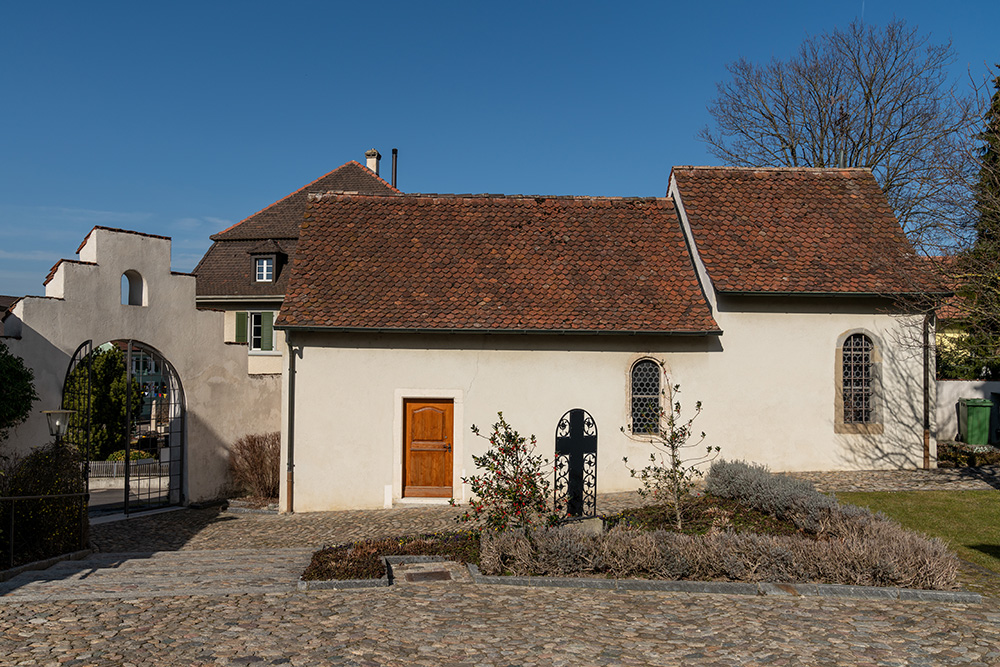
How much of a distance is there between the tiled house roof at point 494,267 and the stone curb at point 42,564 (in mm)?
5366

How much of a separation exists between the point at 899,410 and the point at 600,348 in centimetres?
652

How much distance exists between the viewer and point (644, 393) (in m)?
15.0

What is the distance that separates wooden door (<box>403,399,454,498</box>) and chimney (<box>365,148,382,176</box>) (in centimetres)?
2388

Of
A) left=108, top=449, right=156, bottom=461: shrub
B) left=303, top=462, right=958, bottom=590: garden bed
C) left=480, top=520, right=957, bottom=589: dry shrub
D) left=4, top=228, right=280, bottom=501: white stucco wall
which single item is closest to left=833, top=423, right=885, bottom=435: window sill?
left=303, top=462, right=958, bottom=590: garden bed

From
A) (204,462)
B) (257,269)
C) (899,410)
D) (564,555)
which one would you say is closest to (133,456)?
(204,462)

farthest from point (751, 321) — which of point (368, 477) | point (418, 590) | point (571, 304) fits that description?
point (418, 590)

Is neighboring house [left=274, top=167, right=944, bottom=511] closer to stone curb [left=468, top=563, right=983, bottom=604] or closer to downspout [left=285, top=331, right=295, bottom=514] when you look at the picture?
downspout [left=285, top=331, right=295, bottom=514]

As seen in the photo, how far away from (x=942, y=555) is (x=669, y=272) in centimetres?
890

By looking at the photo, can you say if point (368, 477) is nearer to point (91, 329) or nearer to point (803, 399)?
point (91, 329)

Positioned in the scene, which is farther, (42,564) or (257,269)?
(257,269)

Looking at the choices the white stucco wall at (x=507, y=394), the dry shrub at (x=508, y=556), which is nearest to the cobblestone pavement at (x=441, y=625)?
the dry shrub at (x=508, y=556)

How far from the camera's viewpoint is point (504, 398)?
14.8 meters

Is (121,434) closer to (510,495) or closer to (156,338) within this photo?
(156,338)

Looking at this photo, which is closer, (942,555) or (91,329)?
(942,555)
